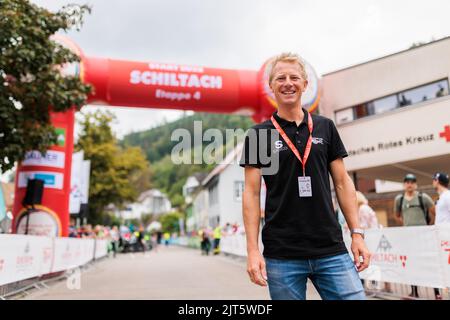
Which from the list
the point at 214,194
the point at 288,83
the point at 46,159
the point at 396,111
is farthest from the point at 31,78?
the point at 214,194

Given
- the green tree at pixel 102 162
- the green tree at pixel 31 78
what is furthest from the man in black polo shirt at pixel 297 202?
the green tree at pixel 102 162

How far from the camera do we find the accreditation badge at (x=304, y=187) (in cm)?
216

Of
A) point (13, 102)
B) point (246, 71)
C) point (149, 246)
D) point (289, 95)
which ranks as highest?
point (246, 71)

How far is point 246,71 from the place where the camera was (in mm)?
11992

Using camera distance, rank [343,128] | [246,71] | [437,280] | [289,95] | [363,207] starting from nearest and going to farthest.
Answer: [289,95] < [437,280] < [363,207] < [246,71] < [343,128]

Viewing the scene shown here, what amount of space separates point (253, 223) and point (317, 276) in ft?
1.31

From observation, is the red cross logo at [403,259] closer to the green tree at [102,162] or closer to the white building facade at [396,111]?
the white building facade at [396,111]

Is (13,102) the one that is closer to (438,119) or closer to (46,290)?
(46,290)

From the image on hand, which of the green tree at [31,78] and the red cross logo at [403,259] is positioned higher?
the green tree at [31,78]

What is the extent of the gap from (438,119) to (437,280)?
5.80m

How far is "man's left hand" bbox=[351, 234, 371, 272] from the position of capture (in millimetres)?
2162

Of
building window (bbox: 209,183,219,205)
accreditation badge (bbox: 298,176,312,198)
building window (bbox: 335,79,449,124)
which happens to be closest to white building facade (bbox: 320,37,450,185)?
building window (bbox: 335,79,449,124)

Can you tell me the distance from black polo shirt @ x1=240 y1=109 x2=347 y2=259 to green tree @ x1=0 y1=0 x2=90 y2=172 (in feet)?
23.9

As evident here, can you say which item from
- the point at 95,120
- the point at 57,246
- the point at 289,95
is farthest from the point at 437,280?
the point at 95,120
